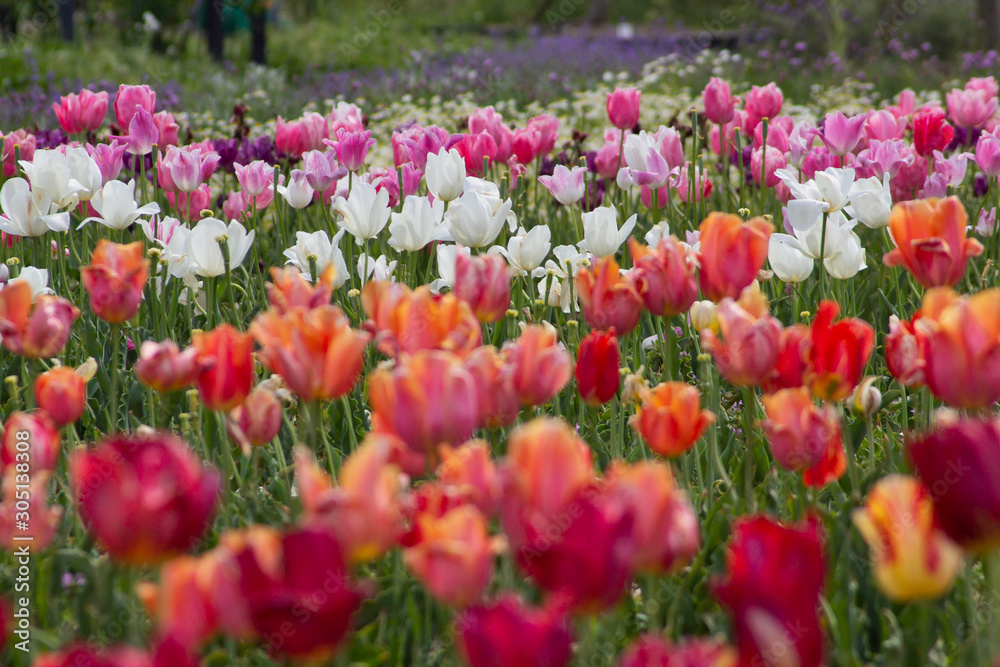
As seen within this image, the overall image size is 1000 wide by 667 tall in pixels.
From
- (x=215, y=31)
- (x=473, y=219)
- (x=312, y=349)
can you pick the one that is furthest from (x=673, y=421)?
(x=215, y=31)

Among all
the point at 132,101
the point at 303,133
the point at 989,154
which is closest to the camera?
the point at 989,154

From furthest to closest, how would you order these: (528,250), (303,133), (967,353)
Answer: (303,133), (528,250), (967,353)

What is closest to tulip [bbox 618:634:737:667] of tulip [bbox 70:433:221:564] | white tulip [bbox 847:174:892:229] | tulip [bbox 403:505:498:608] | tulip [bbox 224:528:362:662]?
tulip [bbox 403:505:498:608]

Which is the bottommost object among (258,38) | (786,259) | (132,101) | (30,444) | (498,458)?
(258,38)

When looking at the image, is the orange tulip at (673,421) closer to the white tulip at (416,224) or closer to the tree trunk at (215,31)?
the white tulip at (416,224)

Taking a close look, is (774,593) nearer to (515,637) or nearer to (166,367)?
(515,637)

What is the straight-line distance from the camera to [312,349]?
52.1 inches

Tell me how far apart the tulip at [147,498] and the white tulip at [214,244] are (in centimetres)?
133

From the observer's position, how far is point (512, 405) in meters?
1.34

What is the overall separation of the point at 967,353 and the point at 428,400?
27.9 inches

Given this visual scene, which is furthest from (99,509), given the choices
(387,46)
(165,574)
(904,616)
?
(387,46)

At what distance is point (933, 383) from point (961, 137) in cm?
370

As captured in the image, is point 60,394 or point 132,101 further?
point 132,101

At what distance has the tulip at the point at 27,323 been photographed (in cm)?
158
